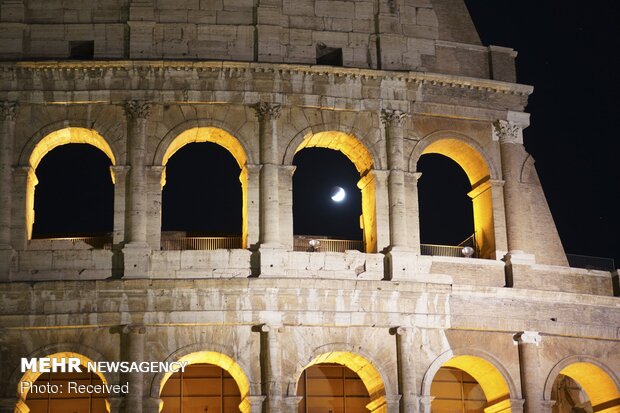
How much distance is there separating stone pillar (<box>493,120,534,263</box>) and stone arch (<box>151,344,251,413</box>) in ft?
24.6

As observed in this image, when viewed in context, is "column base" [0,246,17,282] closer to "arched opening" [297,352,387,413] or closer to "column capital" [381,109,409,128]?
"arched opening" [297,352,387,413]

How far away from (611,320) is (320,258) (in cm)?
770

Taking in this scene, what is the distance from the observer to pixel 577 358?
96.6 feet

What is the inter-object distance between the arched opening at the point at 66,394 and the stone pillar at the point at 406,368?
7.61 m

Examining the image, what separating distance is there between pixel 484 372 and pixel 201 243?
7.69m

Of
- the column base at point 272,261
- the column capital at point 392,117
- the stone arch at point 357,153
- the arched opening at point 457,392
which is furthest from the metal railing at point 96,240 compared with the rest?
A: the arched opening at point 457,392

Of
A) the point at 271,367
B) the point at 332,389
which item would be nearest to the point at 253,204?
the point at 271,367

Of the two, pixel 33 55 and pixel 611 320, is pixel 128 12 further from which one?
pixel 611 320

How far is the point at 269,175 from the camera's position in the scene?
28.9 m

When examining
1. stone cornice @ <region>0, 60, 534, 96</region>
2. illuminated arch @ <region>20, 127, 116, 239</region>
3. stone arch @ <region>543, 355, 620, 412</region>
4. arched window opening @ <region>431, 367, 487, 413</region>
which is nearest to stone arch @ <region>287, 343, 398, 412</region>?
arched window opening @ <region>431, 367, 487, 413</region>

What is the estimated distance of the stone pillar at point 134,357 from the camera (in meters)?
26.8

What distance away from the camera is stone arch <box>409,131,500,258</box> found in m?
30.3

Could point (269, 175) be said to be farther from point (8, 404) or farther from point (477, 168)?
point (8, 404)

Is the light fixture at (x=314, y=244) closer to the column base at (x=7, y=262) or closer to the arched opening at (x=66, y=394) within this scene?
the arched opening at (x=66, y=394)
